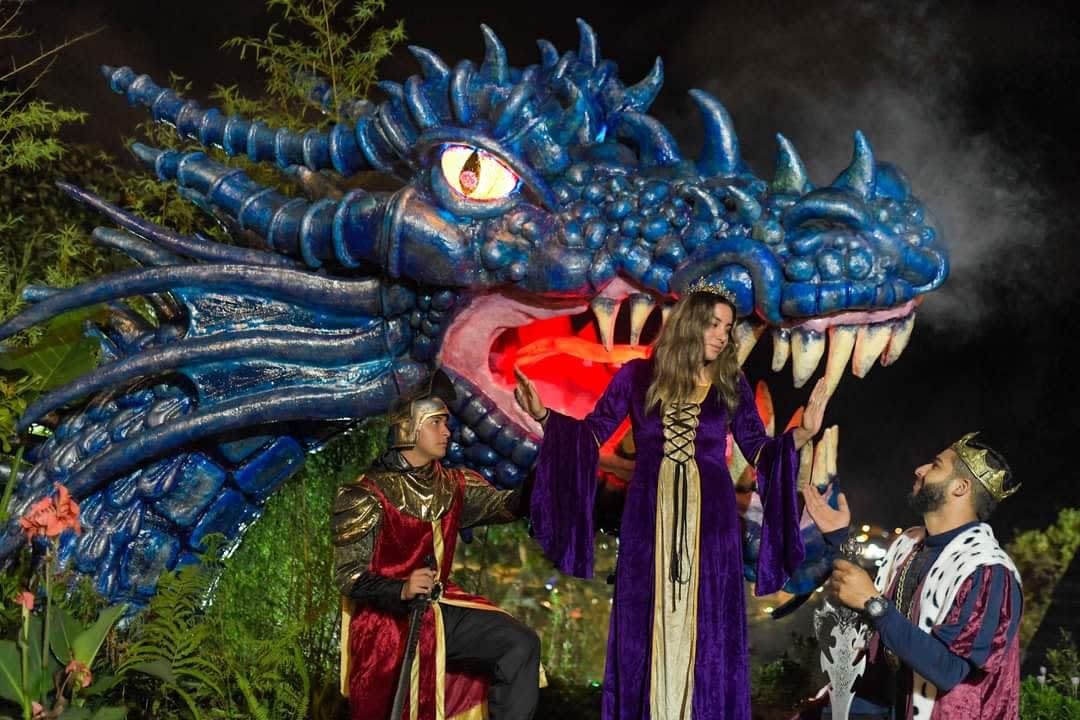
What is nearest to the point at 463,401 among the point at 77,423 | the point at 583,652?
the point at 77,423

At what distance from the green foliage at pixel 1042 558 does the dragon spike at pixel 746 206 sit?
3113mm

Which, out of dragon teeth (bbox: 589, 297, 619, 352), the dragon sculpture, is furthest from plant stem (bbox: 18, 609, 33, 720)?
dragon teeth (bbox: 589, 297, 619, 352)

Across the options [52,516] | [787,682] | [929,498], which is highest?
[787,682]

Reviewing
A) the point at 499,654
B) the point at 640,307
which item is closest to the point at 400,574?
the point at 499,654

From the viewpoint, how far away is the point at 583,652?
6723 mm

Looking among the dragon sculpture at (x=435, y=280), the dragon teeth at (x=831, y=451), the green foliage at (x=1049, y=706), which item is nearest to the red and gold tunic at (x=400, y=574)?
the dragon sculpture at (x=435, y=280)

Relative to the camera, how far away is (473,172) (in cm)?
401

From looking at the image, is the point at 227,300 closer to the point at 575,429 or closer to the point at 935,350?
the point at 575,429

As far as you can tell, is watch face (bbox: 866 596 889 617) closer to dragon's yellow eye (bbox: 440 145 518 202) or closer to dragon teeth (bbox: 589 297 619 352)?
dragon teeth (bbox: 589 297 619 352)

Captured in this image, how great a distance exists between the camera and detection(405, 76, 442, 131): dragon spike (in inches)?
160

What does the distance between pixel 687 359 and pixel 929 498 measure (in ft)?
2.28

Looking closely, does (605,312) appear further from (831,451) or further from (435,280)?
(831,451)

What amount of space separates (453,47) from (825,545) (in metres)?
3.09

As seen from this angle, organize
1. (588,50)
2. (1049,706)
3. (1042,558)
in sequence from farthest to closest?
(1042,558)
(1049,706)
(588,50)
